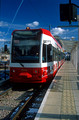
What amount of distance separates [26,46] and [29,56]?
1.94 ft

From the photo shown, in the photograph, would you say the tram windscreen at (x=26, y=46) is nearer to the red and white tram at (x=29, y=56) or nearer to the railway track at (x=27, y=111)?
the red and white tram at (x=29, y=56)

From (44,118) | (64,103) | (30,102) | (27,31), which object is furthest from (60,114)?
(27,31)

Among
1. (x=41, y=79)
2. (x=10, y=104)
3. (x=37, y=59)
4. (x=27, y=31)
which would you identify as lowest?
(x=10, y=104)

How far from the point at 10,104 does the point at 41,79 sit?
258 cm

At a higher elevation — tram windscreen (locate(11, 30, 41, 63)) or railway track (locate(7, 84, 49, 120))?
tram windscreen (locate(11, 30, 41, 63))

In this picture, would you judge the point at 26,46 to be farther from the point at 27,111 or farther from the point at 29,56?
the point at 27,111

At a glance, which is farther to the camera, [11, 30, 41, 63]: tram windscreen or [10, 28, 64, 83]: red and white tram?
[11, 30, 41, 63]: tram windscreen

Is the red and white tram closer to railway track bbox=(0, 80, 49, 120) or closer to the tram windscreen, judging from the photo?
the tram windscreen

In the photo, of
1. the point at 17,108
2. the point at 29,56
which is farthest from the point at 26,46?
the point at 17,108

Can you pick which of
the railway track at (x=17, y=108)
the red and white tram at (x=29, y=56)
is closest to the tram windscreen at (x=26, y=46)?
the red and white tram at (x=29, y=56)

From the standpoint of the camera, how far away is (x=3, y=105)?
640 cm

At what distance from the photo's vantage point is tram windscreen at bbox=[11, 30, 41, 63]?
8820mm

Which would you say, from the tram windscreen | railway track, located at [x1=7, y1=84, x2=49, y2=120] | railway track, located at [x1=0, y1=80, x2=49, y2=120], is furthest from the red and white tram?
railway track, located at [x1=7, y1=84, x2=49, y2=120]

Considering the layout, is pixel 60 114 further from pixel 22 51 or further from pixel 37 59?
pixel 22 51
